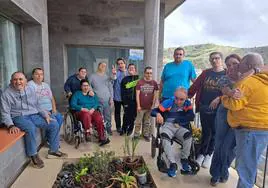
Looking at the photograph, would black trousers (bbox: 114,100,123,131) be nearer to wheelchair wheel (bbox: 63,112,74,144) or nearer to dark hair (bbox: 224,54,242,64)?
wheelchair wheel (bbox: 63,112,74,144)

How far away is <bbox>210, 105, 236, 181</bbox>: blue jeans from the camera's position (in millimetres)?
2215

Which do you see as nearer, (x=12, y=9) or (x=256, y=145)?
(x=256, y=145)

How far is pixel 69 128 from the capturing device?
3.48 metres

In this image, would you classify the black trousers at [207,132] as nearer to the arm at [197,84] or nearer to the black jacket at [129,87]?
the arm at [197,84]

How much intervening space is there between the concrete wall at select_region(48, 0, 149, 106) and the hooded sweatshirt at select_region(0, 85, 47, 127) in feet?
8.78

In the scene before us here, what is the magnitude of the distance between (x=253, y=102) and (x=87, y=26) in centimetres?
445

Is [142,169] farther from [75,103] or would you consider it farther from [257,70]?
[257,70]

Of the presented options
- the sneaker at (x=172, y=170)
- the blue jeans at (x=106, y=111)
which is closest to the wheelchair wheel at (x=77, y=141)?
the blue jeans at (x=106, y=111)

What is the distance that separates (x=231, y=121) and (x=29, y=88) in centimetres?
233

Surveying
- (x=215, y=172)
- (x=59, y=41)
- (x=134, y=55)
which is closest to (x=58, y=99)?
(x=59, y=41)

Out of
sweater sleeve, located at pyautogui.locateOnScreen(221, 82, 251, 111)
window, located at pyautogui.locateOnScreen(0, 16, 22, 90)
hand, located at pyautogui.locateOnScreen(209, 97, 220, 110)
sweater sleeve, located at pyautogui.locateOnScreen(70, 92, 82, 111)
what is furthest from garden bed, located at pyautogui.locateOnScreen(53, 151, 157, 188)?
window, located at pyautogui.locateOnScreen(0, 16, 22, 90)

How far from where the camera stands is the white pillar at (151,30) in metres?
3.74

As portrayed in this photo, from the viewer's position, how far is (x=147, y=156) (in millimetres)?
3006

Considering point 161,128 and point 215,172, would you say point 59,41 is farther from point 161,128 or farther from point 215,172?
point 215,172
